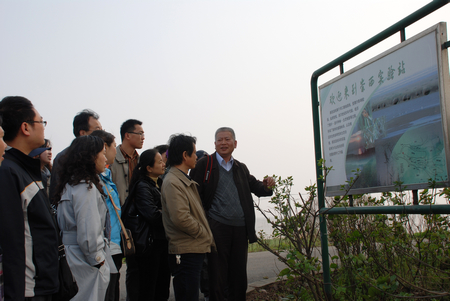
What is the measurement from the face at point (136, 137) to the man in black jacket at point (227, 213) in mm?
809

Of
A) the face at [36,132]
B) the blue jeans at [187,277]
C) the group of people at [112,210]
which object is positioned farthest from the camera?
the blue jeans at [187,277]

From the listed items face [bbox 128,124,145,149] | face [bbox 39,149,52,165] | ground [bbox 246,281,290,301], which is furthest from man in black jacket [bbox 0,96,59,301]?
ground [bbox 246,281,290,301]

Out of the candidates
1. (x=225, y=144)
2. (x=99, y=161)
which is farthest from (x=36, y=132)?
(x=225, y=144)

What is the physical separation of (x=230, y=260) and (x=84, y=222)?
1.88m

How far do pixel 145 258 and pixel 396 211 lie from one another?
249cm

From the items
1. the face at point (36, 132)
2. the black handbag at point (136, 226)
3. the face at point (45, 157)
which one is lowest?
the black handbag at point (136, 226)

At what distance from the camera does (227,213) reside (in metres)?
4.17

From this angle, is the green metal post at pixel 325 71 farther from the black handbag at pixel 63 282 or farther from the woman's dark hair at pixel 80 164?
the black handbag at pixel 63 282

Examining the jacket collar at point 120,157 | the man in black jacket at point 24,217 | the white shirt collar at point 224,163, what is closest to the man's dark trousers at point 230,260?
the white shirt collar at point 224,163

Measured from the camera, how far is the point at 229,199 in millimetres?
4246

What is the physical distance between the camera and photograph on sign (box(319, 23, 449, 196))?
2.41 metres

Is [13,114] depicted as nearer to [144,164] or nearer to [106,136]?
[106,136]

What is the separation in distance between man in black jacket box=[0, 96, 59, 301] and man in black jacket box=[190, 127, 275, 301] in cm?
206

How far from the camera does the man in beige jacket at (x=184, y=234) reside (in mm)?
3404
